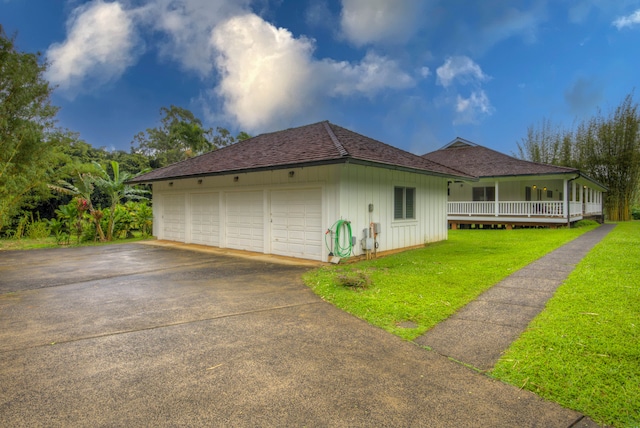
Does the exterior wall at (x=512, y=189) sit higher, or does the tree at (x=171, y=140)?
the tree at (x=171, y=140)

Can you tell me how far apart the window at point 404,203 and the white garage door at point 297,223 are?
2.99 metres

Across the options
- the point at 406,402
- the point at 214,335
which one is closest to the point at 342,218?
the point at 214,335

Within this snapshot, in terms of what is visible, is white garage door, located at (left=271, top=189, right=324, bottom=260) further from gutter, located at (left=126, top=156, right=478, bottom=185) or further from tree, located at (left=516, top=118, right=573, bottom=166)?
tree, located at (left=516, top=118, right=573, bottom=166)

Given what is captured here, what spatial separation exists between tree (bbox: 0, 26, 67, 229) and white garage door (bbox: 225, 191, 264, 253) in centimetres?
807

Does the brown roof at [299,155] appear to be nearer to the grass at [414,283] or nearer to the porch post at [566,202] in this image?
the grass at [414,283]

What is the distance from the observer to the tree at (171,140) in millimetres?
34812

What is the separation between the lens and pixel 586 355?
3.23 m

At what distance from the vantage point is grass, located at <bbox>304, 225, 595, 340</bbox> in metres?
4.62

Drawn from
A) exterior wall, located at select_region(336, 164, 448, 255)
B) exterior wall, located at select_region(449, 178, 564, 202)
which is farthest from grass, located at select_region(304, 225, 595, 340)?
exterior wall, located at select_region(449, 178, 564, 202)

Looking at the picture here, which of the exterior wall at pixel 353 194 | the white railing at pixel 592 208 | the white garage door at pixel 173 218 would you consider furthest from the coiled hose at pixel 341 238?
the white railing at pixel 592 208

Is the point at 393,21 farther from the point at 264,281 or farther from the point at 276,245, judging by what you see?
the point at 264,281

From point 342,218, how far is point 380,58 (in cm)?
1803

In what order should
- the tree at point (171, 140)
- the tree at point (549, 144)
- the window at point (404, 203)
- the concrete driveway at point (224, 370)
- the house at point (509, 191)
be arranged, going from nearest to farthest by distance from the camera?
the concrete driveway at point (224, 370), the window at point (404, 203), the house at point (509, 191), the tree at point (549, 144), the tree at point (171, 140)

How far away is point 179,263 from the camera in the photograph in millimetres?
9117
